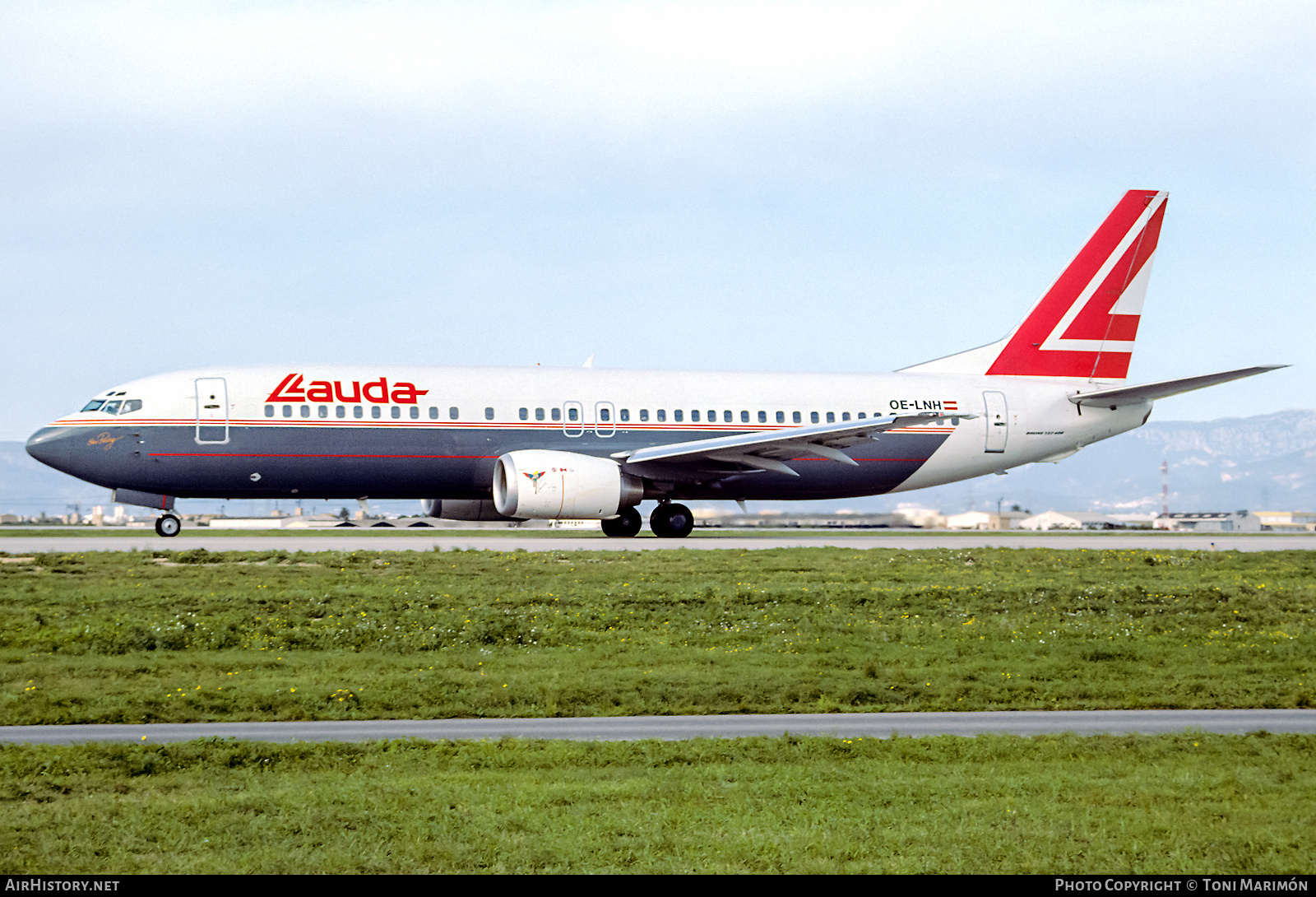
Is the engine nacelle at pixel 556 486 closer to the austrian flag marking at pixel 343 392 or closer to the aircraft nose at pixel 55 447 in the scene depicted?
the austrian flag marking at pixel 343 392

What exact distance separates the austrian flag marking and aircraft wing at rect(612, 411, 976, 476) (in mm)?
5819

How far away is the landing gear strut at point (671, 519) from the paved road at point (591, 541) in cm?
47

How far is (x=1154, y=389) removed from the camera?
36062mm

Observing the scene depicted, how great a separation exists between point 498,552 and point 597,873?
71.7 feet

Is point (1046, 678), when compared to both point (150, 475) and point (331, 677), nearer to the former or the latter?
point (331, 677)

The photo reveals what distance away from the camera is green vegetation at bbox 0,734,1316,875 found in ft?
23.6

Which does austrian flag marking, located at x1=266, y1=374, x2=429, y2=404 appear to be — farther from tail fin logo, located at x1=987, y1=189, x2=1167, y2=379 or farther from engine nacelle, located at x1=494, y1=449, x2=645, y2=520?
tail fin logo, located at x1=987, y1=189, x2=1167, y2=379

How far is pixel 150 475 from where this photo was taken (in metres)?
30.5

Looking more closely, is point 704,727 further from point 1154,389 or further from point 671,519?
point 1154,389

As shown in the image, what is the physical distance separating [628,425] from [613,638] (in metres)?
16.7

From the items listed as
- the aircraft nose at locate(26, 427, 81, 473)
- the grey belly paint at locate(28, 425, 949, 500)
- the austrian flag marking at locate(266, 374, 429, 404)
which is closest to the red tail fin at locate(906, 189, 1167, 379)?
the grey belly paint at locate(28, 425, 949, 500)

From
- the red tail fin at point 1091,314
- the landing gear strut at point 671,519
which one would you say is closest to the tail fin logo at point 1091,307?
the red tail fin at point 1091,314

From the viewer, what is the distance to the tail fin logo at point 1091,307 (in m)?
38.5
